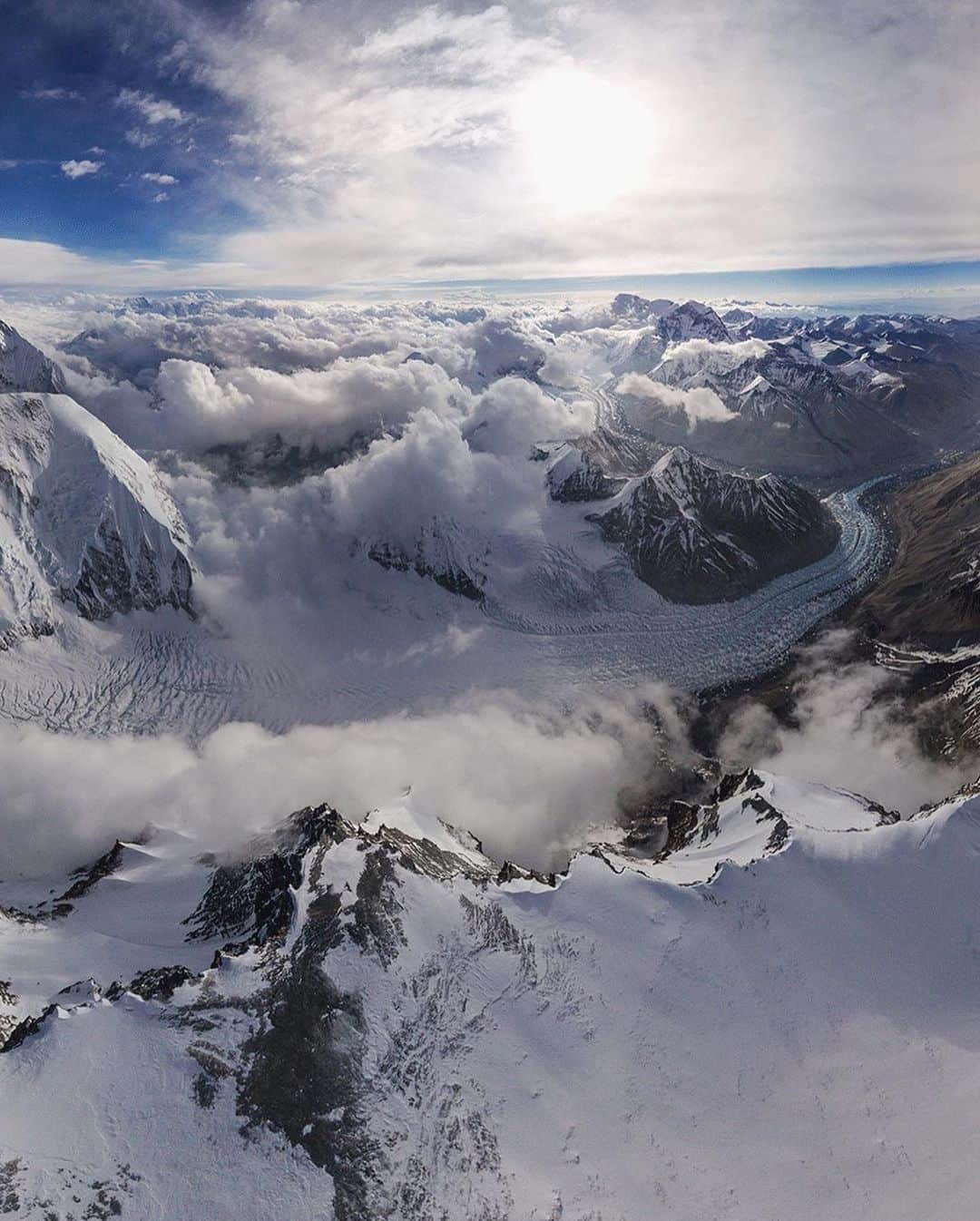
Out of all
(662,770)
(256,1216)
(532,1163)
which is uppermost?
Result: (256,1216)

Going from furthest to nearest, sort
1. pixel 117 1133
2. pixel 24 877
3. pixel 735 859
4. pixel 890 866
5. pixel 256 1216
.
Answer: pixel 24 877 < pixel 735 859 < pixel 890 866 < pixel 117 1133 < pixel 256 1216

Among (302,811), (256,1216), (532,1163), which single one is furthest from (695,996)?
(302,811)

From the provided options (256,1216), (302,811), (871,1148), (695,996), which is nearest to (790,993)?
(695,996)

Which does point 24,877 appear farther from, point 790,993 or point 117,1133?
point 790,993

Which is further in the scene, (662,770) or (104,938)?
(662,770)

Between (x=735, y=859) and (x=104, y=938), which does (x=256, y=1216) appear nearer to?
(x=104, y=938)

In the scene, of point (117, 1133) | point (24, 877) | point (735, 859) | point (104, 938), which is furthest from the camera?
point (24, 877)

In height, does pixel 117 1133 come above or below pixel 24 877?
above
